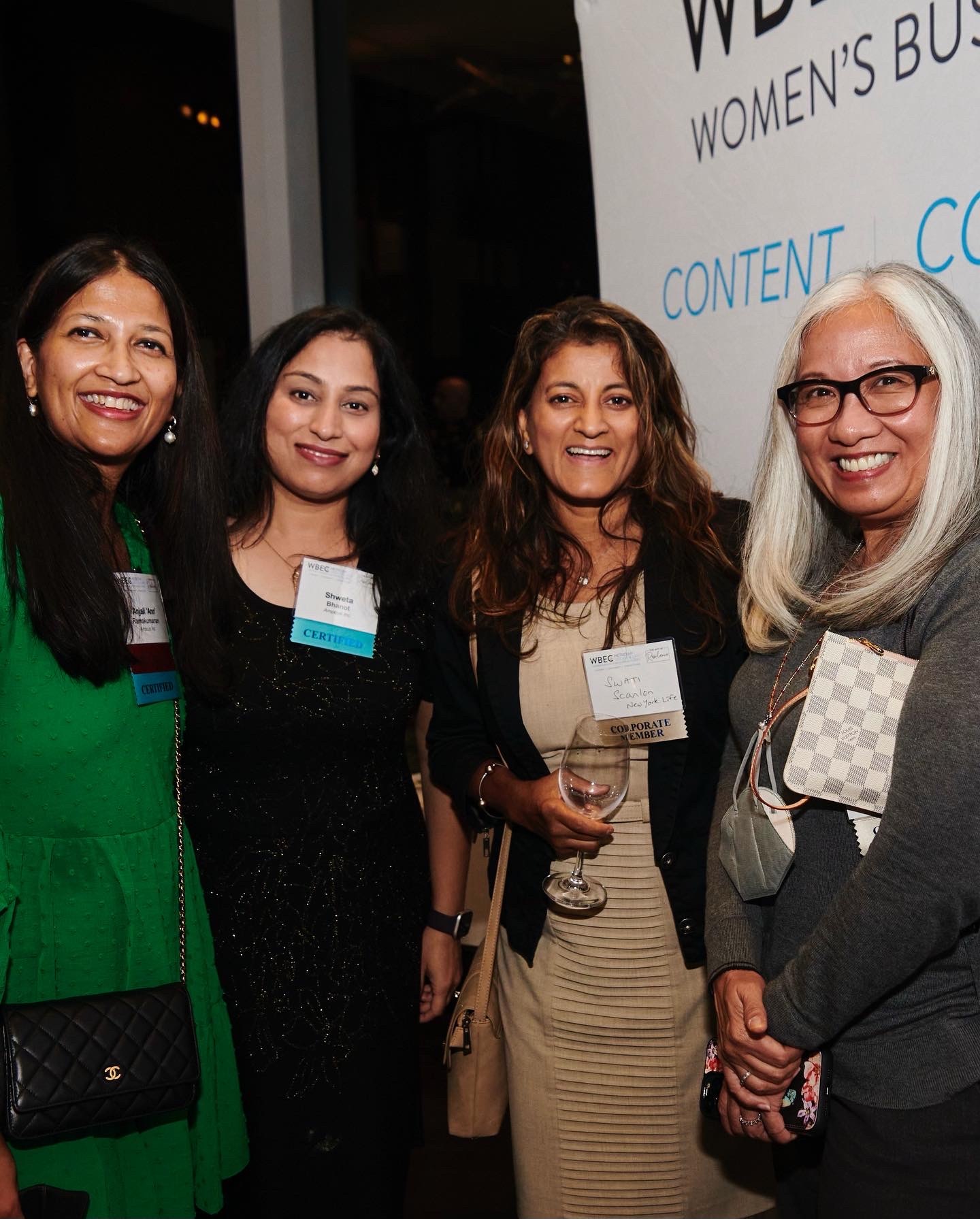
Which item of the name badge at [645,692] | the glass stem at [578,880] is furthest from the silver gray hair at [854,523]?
the glass stem at [578,880]

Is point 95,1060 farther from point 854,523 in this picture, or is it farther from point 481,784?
point 854,523

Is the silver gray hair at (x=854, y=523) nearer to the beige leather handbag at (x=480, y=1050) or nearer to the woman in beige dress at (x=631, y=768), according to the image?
the woman in beige dress at (x=631, y=768)

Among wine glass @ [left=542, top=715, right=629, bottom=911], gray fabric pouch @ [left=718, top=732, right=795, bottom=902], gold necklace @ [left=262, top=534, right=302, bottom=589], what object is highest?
gold necklace @ [left=262, top=534, right=302, bottom=589]

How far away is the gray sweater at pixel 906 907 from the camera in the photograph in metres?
1.18

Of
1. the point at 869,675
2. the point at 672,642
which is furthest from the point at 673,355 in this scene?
the point at 869,675

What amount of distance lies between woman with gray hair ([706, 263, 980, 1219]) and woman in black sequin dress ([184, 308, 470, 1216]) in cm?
73

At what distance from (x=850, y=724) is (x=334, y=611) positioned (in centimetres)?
108

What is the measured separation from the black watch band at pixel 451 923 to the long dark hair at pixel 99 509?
73cm

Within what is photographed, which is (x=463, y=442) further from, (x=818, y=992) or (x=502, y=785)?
(x=818, y=992)

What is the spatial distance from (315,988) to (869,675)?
3.97 feet

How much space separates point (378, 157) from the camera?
3770mm

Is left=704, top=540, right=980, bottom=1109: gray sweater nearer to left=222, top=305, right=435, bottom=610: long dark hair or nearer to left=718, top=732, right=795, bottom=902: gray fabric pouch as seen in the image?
left=718, top=732, right=795, bottom=902: gray fabric pouch

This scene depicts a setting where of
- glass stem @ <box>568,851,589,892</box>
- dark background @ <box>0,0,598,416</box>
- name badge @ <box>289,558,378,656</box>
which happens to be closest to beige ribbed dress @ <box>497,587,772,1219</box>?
glass stem @ <box>568,851,589,892</box>

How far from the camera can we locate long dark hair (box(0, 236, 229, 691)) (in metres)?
1.62
